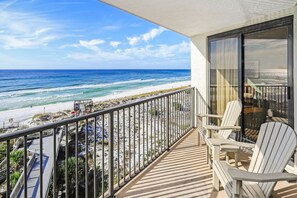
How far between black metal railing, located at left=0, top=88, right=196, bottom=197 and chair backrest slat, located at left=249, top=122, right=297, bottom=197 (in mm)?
1523

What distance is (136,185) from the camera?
3.02 m

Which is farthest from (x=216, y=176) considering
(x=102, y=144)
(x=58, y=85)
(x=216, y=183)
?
(x=58, y=85)

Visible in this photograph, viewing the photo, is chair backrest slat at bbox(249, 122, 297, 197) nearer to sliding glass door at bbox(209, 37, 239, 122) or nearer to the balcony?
the balcony

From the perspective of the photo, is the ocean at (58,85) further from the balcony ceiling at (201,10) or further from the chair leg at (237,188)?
the chair leg at (237,188)

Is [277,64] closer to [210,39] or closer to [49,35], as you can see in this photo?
[210,39]

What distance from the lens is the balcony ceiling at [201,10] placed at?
128 inches

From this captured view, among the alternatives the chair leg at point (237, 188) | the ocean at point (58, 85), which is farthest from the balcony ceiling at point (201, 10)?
the ocean at point (58, 85)

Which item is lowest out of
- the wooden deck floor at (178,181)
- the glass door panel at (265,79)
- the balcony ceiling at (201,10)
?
the wooden deck floor at (178,181)

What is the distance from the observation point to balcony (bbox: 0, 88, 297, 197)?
6.24ft

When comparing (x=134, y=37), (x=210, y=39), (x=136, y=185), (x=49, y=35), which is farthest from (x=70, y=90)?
(x=136, y=185)

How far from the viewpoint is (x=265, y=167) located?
2443 mm

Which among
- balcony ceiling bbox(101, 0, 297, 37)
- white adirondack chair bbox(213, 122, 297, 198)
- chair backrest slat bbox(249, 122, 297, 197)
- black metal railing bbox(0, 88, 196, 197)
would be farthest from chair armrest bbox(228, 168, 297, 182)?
balcony ceiling bbox(101, 0, 297, 37)

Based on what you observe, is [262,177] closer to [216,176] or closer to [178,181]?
[216,176]

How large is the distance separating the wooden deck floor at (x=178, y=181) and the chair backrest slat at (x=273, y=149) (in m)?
0.56
